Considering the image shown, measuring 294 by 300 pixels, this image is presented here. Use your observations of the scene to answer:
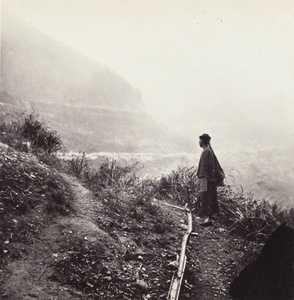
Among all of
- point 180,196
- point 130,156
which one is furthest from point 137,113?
point 180,196

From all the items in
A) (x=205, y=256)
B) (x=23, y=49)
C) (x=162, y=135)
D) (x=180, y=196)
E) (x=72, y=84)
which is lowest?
(x=205, y=256)

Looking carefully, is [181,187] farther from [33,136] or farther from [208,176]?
[33,136]

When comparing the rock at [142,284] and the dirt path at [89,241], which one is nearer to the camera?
the dirt path at [89,241]

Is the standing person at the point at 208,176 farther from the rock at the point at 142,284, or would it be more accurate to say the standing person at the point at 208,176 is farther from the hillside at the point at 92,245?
the rock at the point at 142,284

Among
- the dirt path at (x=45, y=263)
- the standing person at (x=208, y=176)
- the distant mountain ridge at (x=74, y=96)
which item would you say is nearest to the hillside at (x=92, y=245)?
the dirt path at (x=45, y=263)

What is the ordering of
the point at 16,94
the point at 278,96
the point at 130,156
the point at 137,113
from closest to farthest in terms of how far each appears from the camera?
1. the point at 130,156
2. the point at 16,94
3. the point at 137,113
4. the point at 278,96

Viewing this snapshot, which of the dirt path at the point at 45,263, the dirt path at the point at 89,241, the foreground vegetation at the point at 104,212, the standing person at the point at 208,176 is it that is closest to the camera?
the dirt path at the point at 45,263

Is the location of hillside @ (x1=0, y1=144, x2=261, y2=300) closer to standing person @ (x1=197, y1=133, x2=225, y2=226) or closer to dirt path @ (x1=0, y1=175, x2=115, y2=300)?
dirt path @ (x1=0, y1=175, x2=115, y2=300)

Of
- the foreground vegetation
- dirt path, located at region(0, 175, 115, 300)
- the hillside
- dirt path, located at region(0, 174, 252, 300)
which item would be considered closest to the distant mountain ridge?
the foreground vegetation

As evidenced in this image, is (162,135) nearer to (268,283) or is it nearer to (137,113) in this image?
(137,113)
